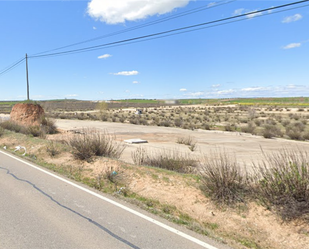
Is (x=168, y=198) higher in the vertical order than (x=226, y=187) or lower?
lower

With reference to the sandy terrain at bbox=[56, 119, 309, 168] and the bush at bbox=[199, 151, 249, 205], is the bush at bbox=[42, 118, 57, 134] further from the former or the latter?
the bush at bbox=[199, 151, 249, 205]

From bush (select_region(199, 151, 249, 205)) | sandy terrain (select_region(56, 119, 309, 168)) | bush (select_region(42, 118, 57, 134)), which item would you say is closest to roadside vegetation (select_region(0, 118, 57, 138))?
bush (select_region(42, 118, 57, 134))

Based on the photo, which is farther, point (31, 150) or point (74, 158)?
point (31, 150)

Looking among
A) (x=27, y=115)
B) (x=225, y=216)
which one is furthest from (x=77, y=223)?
(x=27, y=115)

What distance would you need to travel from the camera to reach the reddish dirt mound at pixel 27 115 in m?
25.8

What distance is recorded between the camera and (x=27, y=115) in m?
26.1

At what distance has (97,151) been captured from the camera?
11344 millimetres

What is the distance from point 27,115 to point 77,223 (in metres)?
23.6

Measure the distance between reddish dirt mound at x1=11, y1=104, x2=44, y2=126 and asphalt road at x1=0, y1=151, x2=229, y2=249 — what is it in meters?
19.4

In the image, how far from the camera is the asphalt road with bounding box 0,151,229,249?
4645mm

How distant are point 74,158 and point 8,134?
11731 millimetres

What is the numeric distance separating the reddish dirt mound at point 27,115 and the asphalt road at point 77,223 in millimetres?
19397

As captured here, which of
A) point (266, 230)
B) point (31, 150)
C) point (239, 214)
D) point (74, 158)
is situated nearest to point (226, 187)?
point (239, 214)

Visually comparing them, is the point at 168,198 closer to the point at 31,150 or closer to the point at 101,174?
the point at 101,174
